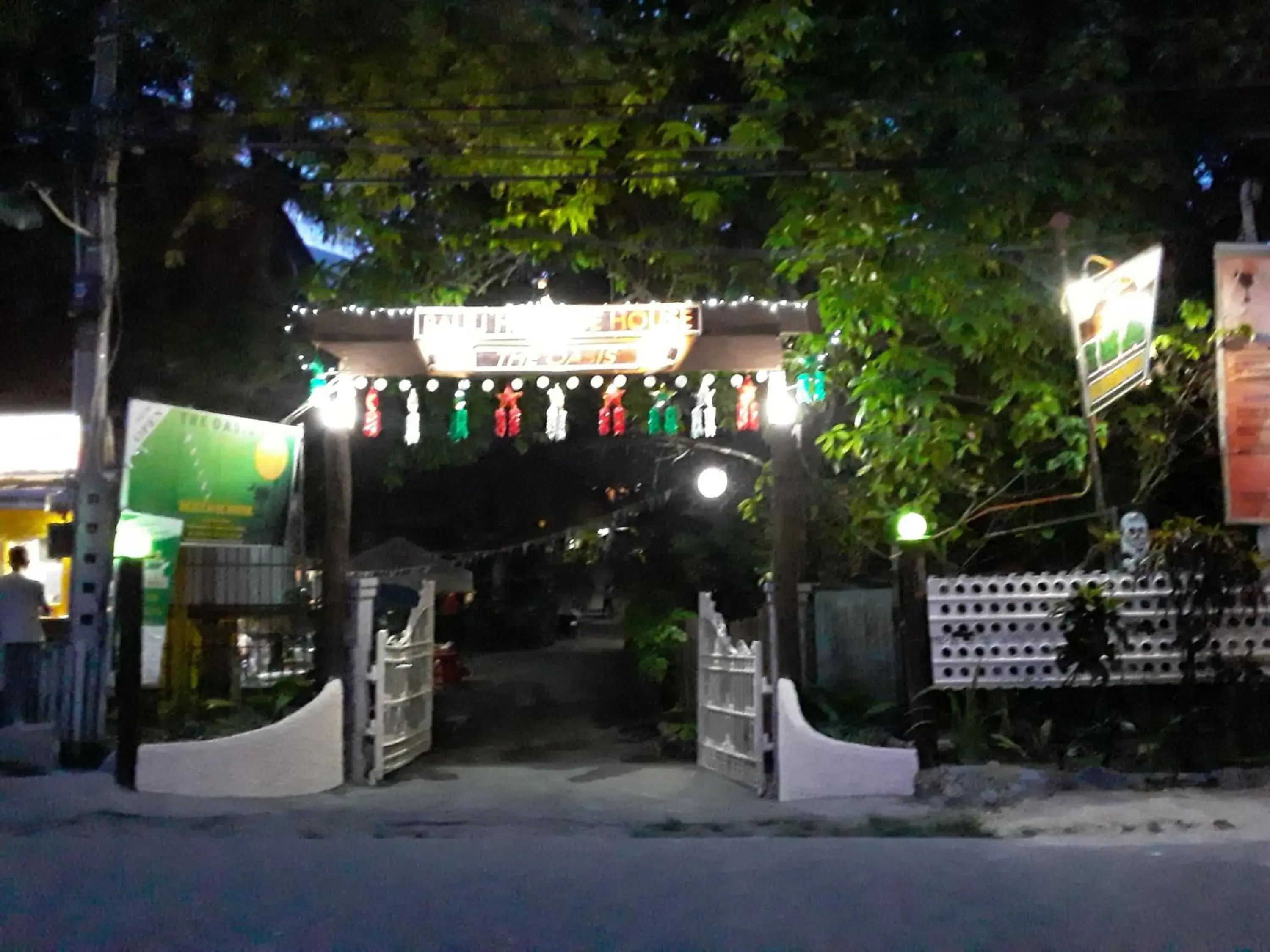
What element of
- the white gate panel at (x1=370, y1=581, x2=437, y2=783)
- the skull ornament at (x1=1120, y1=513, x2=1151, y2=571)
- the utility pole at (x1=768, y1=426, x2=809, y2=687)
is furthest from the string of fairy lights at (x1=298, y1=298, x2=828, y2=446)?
the skull ornament at (x1=1120, y1=513, x2=1151, y2=571)

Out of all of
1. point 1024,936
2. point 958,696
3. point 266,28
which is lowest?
point 1024,936

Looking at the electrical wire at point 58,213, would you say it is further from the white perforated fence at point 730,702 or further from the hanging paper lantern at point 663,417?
the white perforated fence at point 730,702

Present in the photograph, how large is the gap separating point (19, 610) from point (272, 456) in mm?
2526

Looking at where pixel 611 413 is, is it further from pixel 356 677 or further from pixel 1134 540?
pixel 1134 540

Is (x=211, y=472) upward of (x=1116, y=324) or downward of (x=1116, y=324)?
downward

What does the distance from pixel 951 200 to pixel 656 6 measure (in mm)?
3814

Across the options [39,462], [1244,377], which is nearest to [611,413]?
[1244,377]

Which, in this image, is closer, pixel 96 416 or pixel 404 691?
pixel 96 416

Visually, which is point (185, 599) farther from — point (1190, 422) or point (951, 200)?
point (1190, 422)

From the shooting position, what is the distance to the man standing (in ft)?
31.6

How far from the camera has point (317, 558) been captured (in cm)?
1467

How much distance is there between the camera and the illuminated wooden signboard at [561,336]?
9.40 m

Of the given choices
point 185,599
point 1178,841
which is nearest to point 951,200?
point 1178,841

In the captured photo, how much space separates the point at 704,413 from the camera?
10.4 m
